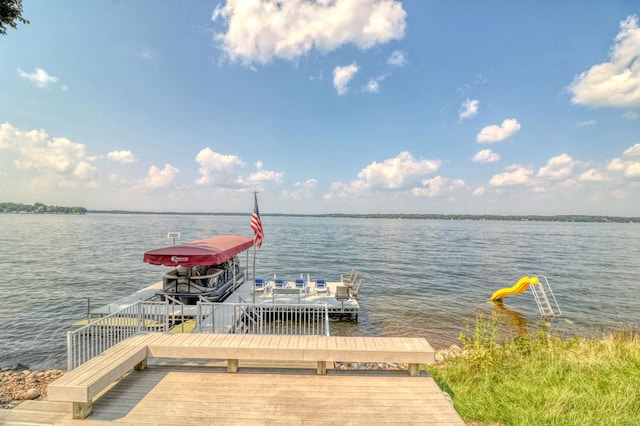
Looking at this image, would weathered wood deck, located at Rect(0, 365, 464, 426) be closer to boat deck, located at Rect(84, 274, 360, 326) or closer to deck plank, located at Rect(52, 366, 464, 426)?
deck plank, located at Rect(52, 366, 464, 426)

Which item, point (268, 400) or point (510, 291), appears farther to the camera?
point (510, 291)

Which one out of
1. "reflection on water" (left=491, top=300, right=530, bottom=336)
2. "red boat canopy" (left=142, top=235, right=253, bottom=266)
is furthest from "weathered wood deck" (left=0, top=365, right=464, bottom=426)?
"reflection on water" (left=491, top=300, right=530, bottom=336)

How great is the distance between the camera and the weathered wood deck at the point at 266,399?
3975mm

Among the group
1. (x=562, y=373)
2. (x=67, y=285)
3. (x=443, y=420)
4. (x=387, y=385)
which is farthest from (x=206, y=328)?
(x=67, y=285)

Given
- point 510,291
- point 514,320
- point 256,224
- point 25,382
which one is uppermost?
point 256,224

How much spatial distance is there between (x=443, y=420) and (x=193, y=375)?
387 cm

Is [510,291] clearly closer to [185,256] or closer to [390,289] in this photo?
[390,289]

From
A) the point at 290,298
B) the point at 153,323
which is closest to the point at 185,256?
the point at 153,323

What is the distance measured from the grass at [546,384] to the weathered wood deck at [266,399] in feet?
6.10

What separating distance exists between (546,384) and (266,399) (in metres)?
5.95

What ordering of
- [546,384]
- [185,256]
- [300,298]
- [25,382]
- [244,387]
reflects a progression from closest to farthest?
1. [244,387]
2. [546,384]
3. [25,382]
4. [185,256]
5. [300,298]

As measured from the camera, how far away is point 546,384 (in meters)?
6.35

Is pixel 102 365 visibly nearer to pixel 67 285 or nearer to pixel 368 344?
pixel 368 344

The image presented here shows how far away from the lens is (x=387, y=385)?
483 centimetres
